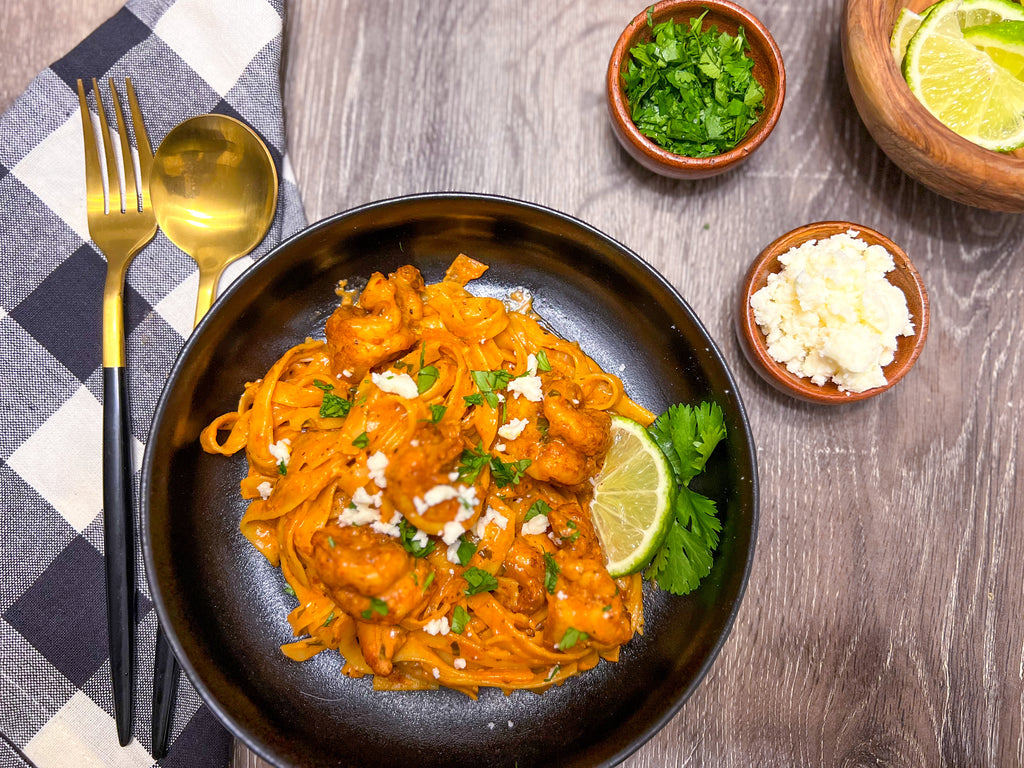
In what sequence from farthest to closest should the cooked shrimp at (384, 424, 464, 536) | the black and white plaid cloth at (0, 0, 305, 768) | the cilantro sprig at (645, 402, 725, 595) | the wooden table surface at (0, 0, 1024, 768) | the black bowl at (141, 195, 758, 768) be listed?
1. the wooden table surface at (0, 0, 1024, 768)
2. the black and white plaid cloth at (0, 0, 305, 768)
3. the cilantro sprig at (645, 402, 725, 595)
4. the black bowl at (141, 195, 758, 768)
5. the cooked shrimp at (384, 424, 464, 536)

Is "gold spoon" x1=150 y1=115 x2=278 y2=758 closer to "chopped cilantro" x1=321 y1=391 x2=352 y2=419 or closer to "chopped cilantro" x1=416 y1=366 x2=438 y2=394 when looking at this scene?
"chopped cilantro" x1=321 y1=391 x2=352 y2=419

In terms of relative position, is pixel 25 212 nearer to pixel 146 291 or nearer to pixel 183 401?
pixel 146 291

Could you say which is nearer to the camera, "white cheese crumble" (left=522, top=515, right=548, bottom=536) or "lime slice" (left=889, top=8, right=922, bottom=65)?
"white cheese crumble" (left=522, top=515, right=548, bottom=536)

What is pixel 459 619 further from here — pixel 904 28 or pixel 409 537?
pixel 904 28

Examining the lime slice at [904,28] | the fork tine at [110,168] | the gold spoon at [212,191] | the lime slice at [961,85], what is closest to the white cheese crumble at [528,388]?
the gold spoon at [212,191]

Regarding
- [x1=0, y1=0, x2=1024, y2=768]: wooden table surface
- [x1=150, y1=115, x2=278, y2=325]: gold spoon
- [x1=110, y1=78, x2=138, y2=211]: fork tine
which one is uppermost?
[x1=110, y1=78, x2=138, y2=211]: fork tine

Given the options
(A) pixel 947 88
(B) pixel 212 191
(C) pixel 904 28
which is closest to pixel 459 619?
(B) pixel 212 191

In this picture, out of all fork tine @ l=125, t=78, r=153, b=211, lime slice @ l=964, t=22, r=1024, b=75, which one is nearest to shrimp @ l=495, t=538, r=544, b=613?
fork tine @ l=125, t=78, r=153, b=211

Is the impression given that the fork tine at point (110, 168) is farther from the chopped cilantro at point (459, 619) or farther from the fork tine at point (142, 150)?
the chopped cilantro at point (459, 619)
